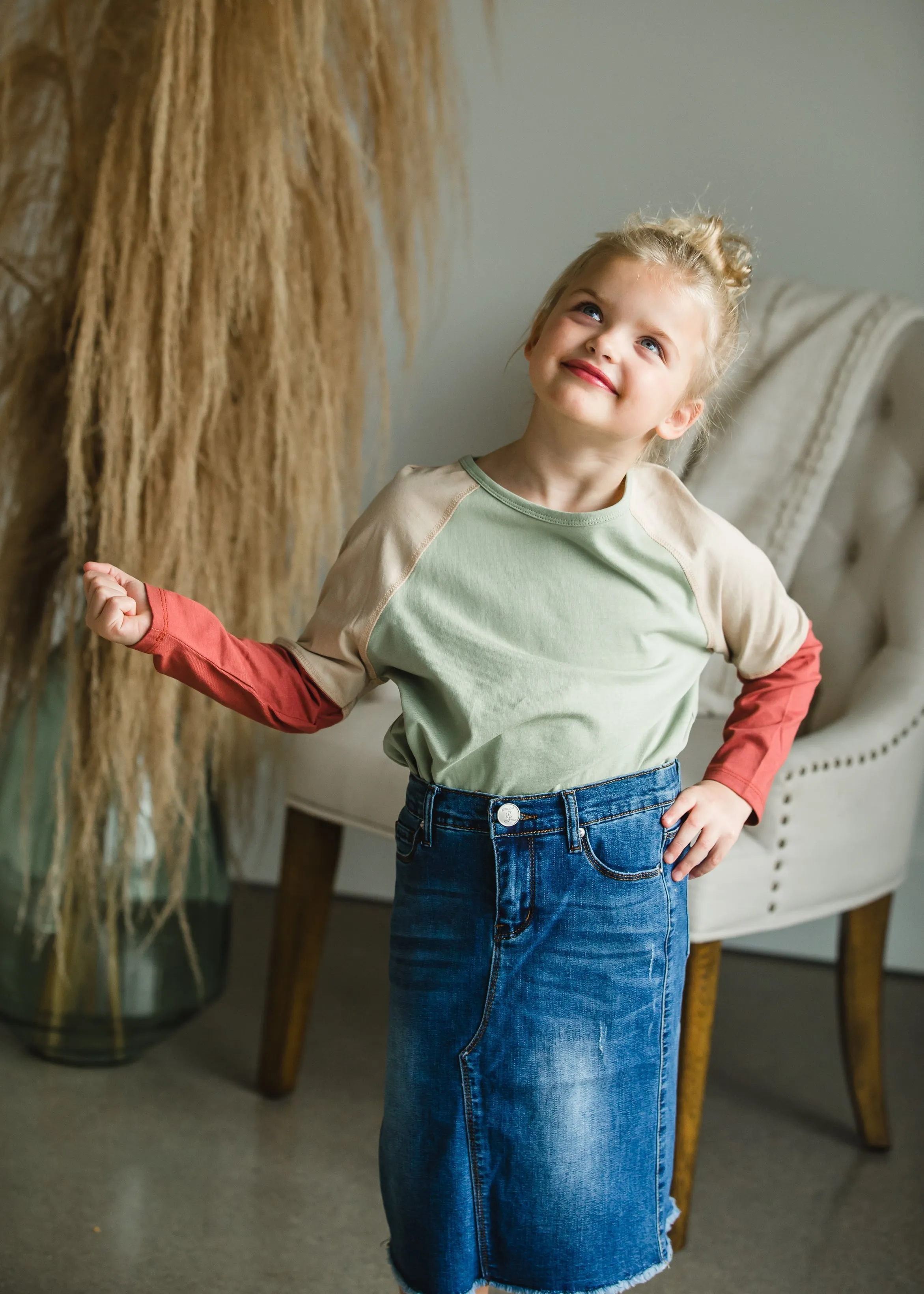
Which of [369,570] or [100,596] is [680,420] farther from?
[100,596]

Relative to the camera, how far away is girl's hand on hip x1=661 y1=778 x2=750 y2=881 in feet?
2.97

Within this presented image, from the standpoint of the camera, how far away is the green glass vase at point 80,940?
1510mm

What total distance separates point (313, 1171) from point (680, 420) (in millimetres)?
1000

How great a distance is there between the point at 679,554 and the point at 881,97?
1359 millimetres

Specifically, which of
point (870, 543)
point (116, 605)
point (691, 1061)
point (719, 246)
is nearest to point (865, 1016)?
point (691, 1061)

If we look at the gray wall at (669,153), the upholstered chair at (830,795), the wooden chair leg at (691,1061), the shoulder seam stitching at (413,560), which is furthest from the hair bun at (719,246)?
the gray wall at (669,153)

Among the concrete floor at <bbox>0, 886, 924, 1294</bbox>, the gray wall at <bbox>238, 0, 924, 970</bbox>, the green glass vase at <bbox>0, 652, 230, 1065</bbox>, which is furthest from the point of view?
the gray wall at <bbox>238, 0, 924, 970</bbox>

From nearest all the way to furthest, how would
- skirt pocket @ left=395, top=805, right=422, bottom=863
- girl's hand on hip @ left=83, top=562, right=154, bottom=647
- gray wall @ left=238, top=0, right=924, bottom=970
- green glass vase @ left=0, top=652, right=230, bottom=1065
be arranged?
girl's hand on hip @ left=83, top=562, right=154, bottom=647
skirt pocket @ left=395, top=805, right=422, bottom=863
green glass vase @ left=0, top=652, right=230, bottom=1065
gray wall @ left=238, top=0, right=924, bottom=970

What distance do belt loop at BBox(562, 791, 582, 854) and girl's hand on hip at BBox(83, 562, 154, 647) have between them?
307 millimetres

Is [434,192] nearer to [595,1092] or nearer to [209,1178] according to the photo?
[595,1092]

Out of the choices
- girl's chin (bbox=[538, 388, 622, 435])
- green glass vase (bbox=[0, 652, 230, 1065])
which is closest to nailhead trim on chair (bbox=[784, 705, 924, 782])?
girl's chin (bbox=[538, 388, 622, 435])

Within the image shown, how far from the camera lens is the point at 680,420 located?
915 millimetres

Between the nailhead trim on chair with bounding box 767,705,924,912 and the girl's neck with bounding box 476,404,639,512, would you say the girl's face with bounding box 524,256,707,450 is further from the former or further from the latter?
the nailhead trim on chair with bounding box 767,705,924,912

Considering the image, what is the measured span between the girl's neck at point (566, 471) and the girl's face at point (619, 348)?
0.06ft
